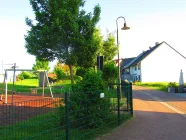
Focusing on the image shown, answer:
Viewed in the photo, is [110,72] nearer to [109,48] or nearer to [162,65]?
[109,48]

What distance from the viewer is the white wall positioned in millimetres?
→ 61281

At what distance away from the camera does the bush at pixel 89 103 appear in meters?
8.41

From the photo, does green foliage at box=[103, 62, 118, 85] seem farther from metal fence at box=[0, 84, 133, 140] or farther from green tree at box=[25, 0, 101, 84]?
metal fence at box=[0, 84, 133, 140]

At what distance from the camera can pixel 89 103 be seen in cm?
876

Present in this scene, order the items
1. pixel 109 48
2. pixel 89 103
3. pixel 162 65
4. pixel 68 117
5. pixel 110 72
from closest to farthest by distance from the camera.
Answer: pixel 68 117, pixel 89 103, pixel 110 72, pixel 109 48, pixel 162 65

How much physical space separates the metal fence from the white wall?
52109mm

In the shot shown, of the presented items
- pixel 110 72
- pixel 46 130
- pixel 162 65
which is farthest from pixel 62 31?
pixel 162 65

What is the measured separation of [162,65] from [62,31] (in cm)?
4313

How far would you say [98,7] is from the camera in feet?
77.7

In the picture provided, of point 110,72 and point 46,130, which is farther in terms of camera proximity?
point 110,72

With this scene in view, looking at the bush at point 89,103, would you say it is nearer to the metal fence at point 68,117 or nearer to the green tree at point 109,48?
the metal fence at point 68,117

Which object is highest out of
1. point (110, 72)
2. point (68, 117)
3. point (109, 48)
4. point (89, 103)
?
point (109, 48)

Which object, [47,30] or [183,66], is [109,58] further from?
[183,66]

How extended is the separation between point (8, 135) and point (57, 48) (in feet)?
50.1
